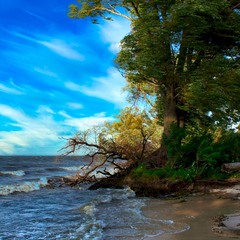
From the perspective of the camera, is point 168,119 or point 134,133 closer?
point 168,119

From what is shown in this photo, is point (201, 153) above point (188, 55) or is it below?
below

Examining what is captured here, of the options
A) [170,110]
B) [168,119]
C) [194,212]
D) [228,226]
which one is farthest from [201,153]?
[228,226]

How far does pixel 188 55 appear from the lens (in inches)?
737

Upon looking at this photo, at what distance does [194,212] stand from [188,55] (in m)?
10.6

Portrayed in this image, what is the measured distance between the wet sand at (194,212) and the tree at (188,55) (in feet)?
19.2

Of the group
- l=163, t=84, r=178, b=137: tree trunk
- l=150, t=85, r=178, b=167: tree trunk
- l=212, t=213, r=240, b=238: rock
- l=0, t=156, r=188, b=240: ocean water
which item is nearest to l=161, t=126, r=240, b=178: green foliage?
l=150, t=85, r=178, b=167: tree trunk

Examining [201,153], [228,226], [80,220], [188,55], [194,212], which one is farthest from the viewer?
[188,55]

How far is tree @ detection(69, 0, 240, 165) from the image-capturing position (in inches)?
651

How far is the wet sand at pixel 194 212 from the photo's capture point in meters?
7.53

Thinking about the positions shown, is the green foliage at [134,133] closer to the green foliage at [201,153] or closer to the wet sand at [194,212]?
the green foliage at [201,153]

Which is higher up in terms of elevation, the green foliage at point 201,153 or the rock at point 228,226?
the green foliage at point 201,153

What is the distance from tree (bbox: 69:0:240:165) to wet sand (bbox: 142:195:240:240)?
19.2ft

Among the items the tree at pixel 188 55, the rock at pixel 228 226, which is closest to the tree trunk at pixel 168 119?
the tree at pixel 188 55

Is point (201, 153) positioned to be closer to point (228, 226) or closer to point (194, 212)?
point (194, 212)
